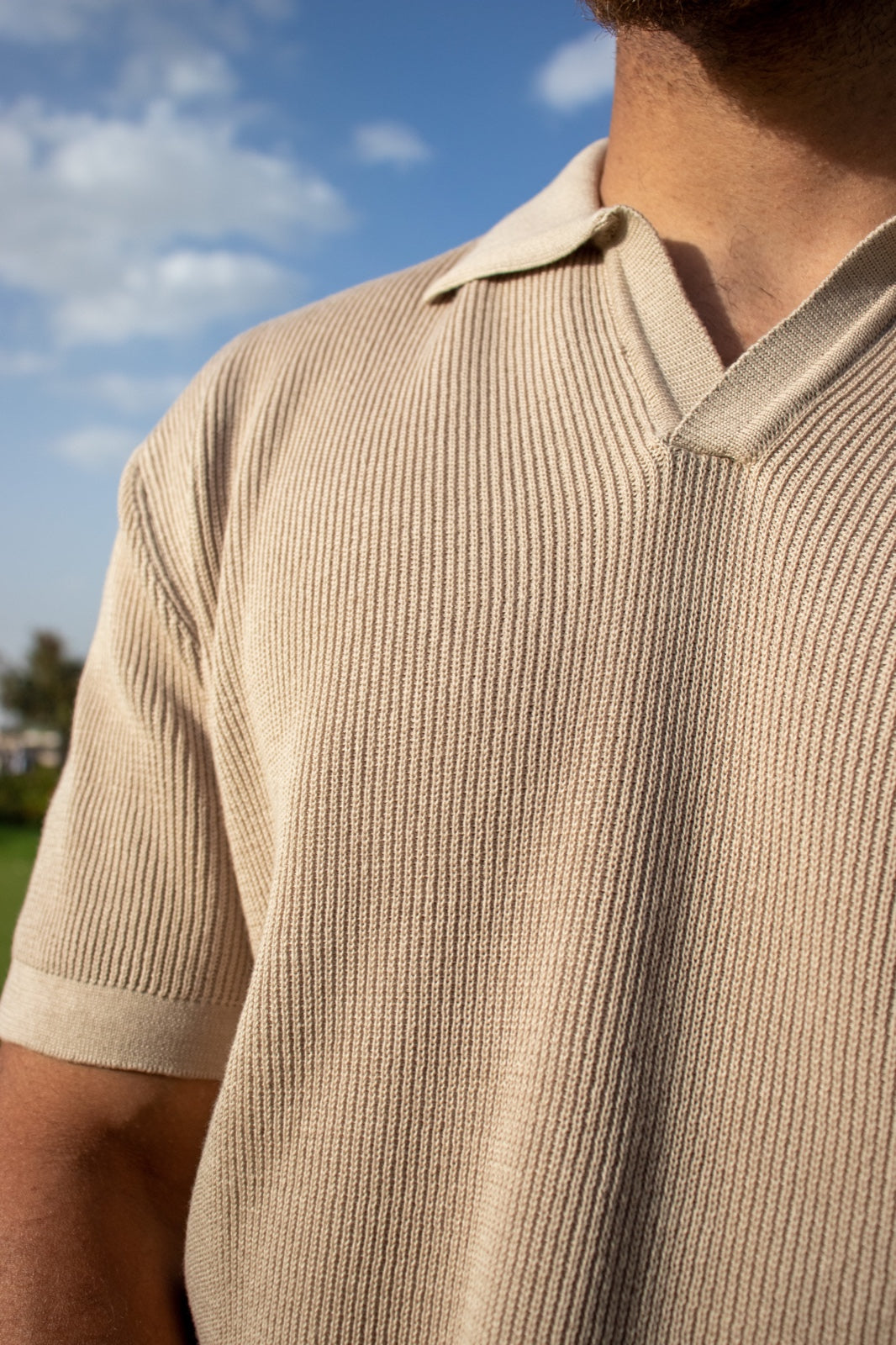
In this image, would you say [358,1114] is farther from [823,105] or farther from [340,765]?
[823,105]

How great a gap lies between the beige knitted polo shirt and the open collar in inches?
0.5

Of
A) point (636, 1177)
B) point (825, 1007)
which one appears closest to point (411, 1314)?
point (636, 1177)

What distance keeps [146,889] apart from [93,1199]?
1.08ft

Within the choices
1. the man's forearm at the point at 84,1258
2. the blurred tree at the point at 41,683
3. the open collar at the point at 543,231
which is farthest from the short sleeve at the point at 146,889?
the blurred tree at the point at 41,683

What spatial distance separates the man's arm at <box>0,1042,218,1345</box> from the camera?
94 centimetres

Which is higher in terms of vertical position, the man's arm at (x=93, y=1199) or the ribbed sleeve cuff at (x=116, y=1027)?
the ribbed sleeve cuff at (x=116, y=1027)

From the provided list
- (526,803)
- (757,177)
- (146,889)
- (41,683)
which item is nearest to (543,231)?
(757,177)

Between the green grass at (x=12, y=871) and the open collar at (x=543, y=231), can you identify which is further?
the green grass at (x=12, y=871)

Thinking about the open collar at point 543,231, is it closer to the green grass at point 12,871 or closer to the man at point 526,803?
the man at point 526,803

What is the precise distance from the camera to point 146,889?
108cm

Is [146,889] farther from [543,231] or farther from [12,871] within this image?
[12,871]

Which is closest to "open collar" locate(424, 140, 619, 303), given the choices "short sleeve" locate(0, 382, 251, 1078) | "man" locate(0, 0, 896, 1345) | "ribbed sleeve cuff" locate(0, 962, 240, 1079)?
"man" locate(0, 0, 896, 1345)

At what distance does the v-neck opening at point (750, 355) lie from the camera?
0.89 meters

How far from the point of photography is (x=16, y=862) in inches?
742
